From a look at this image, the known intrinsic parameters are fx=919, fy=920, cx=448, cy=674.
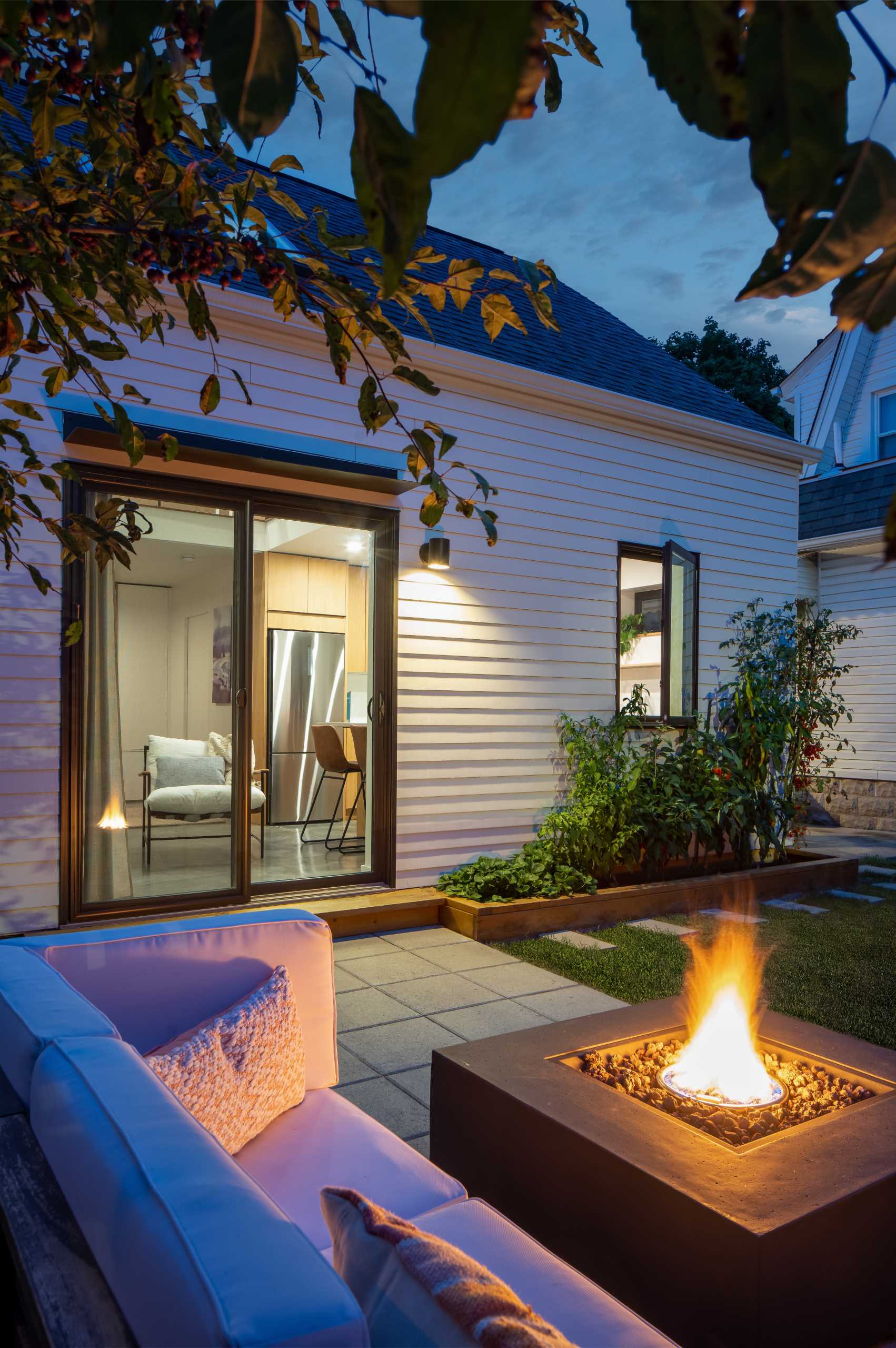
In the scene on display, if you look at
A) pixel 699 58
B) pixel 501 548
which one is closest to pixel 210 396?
pixel 699 58

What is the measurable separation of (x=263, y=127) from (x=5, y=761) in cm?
429

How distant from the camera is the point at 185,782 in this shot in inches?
207

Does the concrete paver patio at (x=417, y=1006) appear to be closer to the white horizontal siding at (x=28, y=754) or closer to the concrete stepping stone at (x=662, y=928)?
the concrete stepping stone at (x=662, y=928)

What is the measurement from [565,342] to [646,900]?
173 inches

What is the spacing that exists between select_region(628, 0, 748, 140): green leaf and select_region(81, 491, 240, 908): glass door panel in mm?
4422

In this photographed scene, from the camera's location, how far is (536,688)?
6062 mm

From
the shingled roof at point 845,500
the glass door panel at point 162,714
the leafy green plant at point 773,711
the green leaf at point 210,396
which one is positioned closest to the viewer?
the green leaf at point 210,396

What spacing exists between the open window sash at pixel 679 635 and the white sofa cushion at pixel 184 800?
315 centimetres

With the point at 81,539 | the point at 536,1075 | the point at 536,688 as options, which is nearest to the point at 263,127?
the point at 81,539

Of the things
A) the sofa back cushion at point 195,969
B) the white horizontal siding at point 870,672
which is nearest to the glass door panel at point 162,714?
the sofa back cushion at point 195,969

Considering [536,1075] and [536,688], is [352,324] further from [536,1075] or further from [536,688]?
[536,688]

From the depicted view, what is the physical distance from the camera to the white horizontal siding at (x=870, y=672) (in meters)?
9.84

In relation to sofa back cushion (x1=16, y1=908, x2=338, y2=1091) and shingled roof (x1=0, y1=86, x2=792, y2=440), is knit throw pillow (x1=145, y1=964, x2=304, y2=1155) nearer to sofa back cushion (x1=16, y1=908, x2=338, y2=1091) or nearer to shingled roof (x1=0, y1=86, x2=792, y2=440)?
sofa back cushion (x1=16, y1=908, x2=338, y2=1091)

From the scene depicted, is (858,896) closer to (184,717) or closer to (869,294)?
(184,717)
